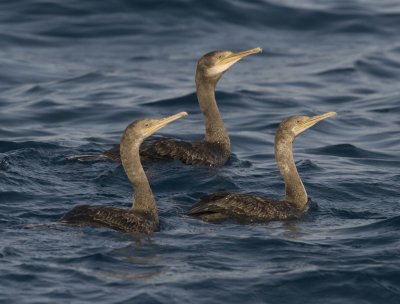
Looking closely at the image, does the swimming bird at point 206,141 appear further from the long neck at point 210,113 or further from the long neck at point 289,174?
the long neck at point 289,174

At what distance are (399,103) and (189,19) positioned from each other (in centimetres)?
752

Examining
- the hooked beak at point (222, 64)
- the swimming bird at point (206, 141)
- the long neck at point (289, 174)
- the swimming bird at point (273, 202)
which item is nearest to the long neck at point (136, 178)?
the swimming bird at point (273, 202)

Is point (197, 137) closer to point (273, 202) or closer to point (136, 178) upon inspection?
point (273, 202)

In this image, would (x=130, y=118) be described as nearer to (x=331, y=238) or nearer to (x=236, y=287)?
(x=331, y=238)

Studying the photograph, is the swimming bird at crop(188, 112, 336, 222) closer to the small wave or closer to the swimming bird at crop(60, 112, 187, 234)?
the swimming bird at crop(60, 112, 187, 234)

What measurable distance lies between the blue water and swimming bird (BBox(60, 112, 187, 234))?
0.63ft

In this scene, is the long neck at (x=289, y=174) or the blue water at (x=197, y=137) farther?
the long neck at (x=289, y=174)

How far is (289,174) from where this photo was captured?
14.4 m

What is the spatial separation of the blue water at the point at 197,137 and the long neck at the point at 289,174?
266 millimetres

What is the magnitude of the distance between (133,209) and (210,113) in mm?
4881

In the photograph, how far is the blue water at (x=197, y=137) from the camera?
1162cm

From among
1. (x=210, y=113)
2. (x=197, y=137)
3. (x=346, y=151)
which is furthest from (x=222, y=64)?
(x=346, y=151)

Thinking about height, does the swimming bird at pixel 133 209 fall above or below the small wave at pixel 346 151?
above

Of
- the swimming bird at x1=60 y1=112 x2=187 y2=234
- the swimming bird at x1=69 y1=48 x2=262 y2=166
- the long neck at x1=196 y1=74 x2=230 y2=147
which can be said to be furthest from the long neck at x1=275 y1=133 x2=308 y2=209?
the long neck at x1=196 y1=74 x2=230 y2=147
